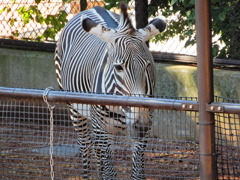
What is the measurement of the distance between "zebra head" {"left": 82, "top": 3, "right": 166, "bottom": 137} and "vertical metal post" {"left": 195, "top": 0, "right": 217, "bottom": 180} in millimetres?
1261

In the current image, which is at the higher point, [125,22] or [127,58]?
[125,22]

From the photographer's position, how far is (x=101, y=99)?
10.5 ft

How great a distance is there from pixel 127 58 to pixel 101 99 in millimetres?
1353

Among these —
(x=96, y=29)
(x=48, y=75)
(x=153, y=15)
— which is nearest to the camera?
(x=96, y=29)

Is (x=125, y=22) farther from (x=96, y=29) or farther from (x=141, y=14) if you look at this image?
(x=141, y=14)

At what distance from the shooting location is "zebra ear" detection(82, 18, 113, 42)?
473 centimetres

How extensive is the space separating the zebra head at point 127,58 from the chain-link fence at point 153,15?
81.1 inches

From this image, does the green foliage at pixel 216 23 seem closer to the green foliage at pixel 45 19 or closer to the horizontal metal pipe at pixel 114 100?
the green foliage at pixel 45 19

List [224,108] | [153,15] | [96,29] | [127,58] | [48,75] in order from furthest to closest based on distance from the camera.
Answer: [48,75]
[153,15]
[96,29]
[127,58]
[224,108]

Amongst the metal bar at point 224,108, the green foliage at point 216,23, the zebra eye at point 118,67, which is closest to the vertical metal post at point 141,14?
the green foliage at point 216,23

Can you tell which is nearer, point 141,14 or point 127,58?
point 127,58

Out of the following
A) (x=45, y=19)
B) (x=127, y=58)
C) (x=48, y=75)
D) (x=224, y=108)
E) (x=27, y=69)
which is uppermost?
(x=45, y=19)

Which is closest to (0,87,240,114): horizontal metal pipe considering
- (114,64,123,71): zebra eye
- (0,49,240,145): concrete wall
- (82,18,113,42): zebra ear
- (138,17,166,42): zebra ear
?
(114,64,123,71): zebra eye

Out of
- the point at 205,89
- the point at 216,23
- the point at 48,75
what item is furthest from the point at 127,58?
the point at 48,75
